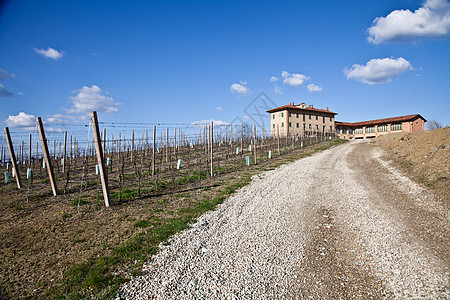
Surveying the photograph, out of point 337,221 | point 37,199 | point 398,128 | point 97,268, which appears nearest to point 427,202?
point 337,221

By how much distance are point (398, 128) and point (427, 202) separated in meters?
45.5

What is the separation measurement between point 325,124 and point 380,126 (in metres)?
11.0

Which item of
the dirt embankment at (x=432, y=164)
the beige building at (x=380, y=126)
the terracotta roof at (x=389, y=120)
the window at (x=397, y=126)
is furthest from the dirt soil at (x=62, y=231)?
the window at (x=397, y=126)

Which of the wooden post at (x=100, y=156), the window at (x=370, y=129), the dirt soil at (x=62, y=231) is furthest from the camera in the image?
the window at (x=370, y=129)

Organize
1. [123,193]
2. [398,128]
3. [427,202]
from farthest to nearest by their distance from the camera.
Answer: [398,128]
[123,193]
[427,202]

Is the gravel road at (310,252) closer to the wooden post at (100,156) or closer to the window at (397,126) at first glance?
the wooden post at (100,156)

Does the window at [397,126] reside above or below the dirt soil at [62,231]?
above

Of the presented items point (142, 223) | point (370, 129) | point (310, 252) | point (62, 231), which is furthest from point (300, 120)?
point (62, 231)

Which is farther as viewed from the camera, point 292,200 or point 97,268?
point 292,200

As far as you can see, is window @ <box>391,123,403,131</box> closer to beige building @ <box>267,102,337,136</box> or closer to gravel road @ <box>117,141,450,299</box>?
beige building @ <box>267,102,337,136</box>

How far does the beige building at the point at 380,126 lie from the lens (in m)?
41.8

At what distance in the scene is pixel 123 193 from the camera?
9.12m

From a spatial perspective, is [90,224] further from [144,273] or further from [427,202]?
[427,202]

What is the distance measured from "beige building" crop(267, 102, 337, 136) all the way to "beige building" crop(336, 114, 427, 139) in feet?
11.4
